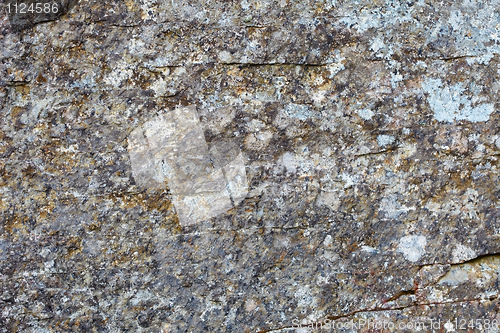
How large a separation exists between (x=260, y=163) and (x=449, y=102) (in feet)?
3.13

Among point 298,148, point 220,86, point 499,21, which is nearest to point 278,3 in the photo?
point 220,86

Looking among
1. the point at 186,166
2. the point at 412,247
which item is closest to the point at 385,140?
the point at 412,247

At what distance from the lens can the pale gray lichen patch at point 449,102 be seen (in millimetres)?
1729

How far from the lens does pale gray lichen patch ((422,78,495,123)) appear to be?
1.73 metres

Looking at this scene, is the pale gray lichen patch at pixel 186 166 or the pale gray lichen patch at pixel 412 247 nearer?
the pale gray lichen patch at pixel 186 166

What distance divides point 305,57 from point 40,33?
1.22m

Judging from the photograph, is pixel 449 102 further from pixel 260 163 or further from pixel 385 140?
pixel 260 163

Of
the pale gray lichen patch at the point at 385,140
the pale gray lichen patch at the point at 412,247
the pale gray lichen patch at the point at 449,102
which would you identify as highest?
the pale gray lichen patch at the point at 449,102

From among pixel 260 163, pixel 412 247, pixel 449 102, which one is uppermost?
pixel 449 102

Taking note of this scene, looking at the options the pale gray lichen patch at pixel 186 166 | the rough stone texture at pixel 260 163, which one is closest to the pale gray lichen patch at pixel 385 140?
the rough stone texture at pixel 260 163

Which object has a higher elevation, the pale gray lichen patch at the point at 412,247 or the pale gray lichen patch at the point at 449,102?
the pale gray lichen patch at the point at 449,102

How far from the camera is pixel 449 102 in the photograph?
1734 millimetres

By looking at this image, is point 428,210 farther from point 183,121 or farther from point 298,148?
point 183,121

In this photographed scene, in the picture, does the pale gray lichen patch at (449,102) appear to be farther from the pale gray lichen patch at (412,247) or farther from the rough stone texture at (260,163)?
the pale gray lichen patch at (412,247)
